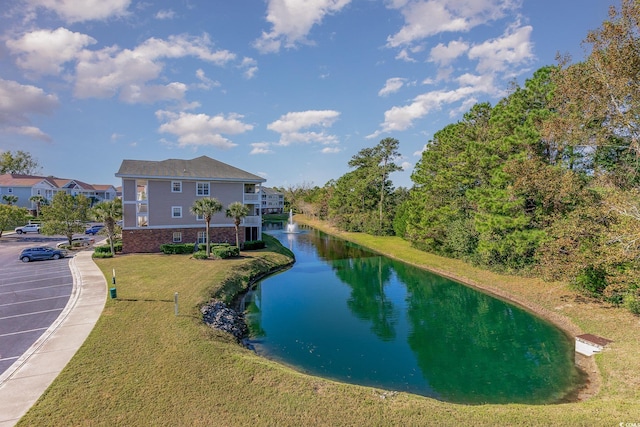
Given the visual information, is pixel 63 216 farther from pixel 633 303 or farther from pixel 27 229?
pixel 633 303

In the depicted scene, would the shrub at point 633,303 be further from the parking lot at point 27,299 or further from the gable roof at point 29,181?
the gable roof at point 29,181

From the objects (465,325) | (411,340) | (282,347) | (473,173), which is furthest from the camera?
(473,173)

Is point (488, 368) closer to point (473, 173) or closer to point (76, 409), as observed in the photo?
point (76, 409)

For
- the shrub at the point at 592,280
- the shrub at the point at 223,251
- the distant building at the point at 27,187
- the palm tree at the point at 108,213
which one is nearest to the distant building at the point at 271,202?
the distant building at the point at 27,187

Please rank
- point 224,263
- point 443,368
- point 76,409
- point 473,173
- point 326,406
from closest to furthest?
point 76,409 → point 326,406 → point 443,368 → point 224,263 → point 473,173

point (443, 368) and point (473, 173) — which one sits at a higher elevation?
point (473, 173)

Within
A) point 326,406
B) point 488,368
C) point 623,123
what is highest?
point 623,123

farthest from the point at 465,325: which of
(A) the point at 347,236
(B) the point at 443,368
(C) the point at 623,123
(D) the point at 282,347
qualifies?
(A) the point at 347,236

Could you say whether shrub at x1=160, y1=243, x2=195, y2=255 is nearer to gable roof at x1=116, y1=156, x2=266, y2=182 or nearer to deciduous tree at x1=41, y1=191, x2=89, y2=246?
gable roof at x1=116, y1=156, x2=266, y2=182
